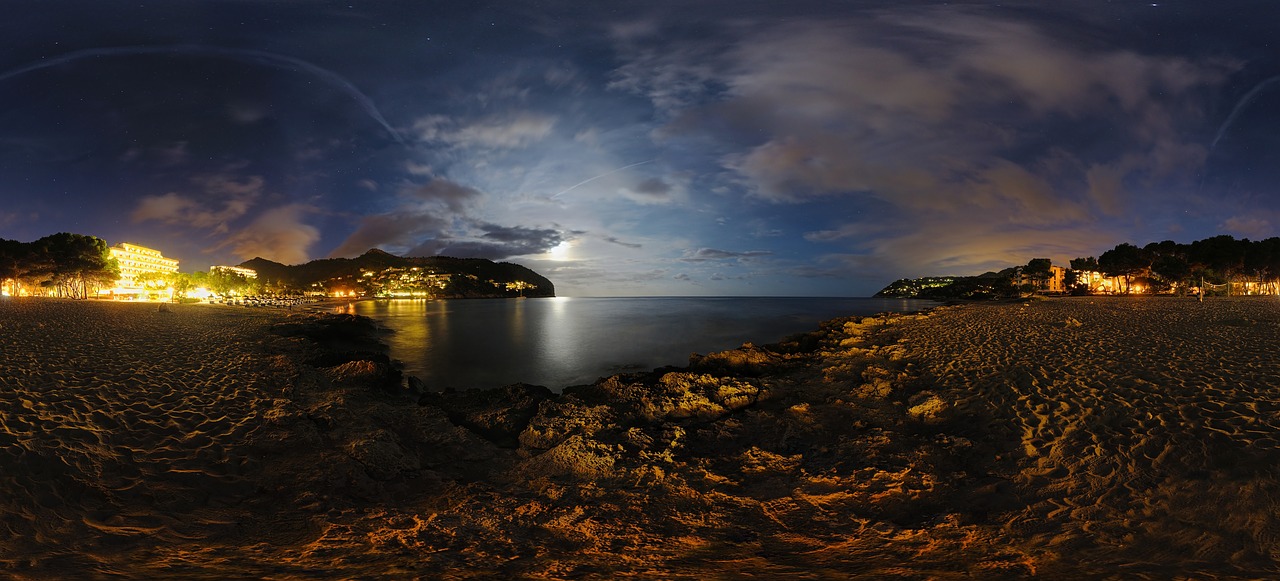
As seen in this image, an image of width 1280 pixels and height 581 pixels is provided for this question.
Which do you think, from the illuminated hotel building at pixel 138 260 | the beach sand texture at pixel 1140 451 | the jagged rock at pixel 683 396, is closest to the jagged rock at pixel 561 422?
the jagged rock at pixel 683 396

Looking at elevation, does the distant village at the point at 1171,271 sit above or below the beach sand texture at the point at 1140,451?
above

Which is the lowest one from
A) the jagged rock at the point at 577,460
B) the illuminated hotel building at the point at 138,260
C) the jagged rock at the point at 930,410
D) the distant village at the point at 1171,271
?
the jagged rock at the point at 577,460

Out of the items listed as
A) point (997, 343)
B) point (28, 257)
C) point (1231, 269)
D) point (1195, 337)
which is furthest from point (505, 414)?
point (1231, 269)

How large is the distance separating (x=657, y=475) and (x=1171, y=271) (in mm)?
123250

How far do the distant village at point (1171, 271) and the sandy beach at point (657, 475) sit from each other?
87.4 metres

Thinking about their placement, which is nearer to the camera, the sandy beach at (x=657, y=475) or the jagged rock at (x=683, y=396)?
the sandy beach at (x=657, y=475)

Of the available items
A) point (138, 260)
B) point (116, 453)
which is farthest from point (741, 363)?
point (138, 260)

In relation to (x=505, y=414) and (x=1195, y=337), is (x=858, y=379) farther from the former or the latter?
(x=1195, y=337)

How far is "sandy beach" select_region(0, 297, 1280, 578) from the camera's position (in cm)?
570

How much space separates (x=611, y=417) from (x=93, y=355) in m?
19.5

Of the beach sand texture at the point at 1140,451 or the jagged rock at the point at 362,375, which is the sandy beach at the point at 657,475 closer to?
the beach sand texture at the point at 1140,451

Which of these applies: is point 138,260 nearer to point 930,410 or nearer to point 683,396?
point 683,396

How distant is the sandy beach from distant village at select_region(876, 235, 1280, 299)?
87368 mm

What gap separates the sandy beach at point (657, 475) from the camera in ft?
18.7
